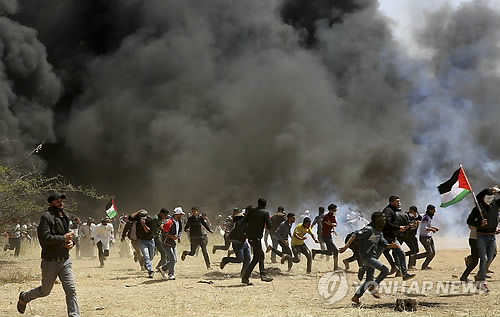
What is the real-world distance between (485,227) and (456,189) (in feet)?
3.55

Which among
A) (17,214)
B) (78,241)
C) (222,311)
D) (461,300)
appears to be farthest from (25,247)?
(461,300)

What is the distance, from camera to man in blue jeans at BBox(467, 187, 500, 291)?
8.16m

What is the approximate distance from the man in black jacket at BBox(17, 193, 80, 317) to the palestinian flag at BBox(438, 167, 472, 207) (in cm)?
653

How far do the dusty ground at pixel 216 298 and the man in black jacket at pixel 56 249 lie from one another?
1.07 meters

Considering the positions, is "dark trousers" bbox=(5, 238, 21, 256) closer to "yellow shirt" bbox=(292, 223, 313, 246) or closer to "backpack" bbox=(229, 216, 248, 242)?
"backpack" bbox=(229, 216, 248, 242)

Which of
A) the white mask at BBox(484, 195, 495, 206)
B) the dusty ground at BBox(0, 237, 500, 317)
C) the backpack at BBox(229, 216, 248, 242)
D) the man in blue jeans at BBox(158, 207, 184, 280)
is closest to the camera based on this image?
the dusty ground at BBox(0, 237, 500, 317)

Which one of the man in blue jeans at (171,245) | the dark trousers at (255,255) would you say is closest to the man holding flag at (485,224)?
the dark trousers at (255,255)

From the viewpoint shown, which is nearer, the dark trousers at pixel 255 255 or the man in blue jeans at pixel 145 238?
the dark trousers at pixel 255 255

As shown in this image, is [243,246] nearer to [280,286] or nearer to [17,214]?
[280,286]

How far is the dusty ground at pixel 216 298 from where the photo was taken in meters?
7.02

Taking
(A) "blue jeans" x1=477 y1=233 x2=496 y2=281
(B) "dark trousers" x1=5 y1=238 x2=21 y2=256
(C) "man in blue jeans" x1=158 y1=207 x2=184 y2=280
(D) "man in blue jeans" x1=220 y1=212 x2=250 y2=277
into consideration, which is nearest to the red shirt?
(D) "man in blue jeans" x1=220 y1=212 x2=250 y2=277

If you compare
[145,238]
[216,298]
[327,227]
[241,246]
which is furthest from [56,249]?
[327,227]

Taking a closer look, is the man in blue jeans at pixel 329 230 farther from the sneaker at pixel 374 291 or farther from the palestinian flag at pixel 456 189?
the sneaker at pixel 374 291

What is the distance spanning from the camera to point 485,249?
814cm
